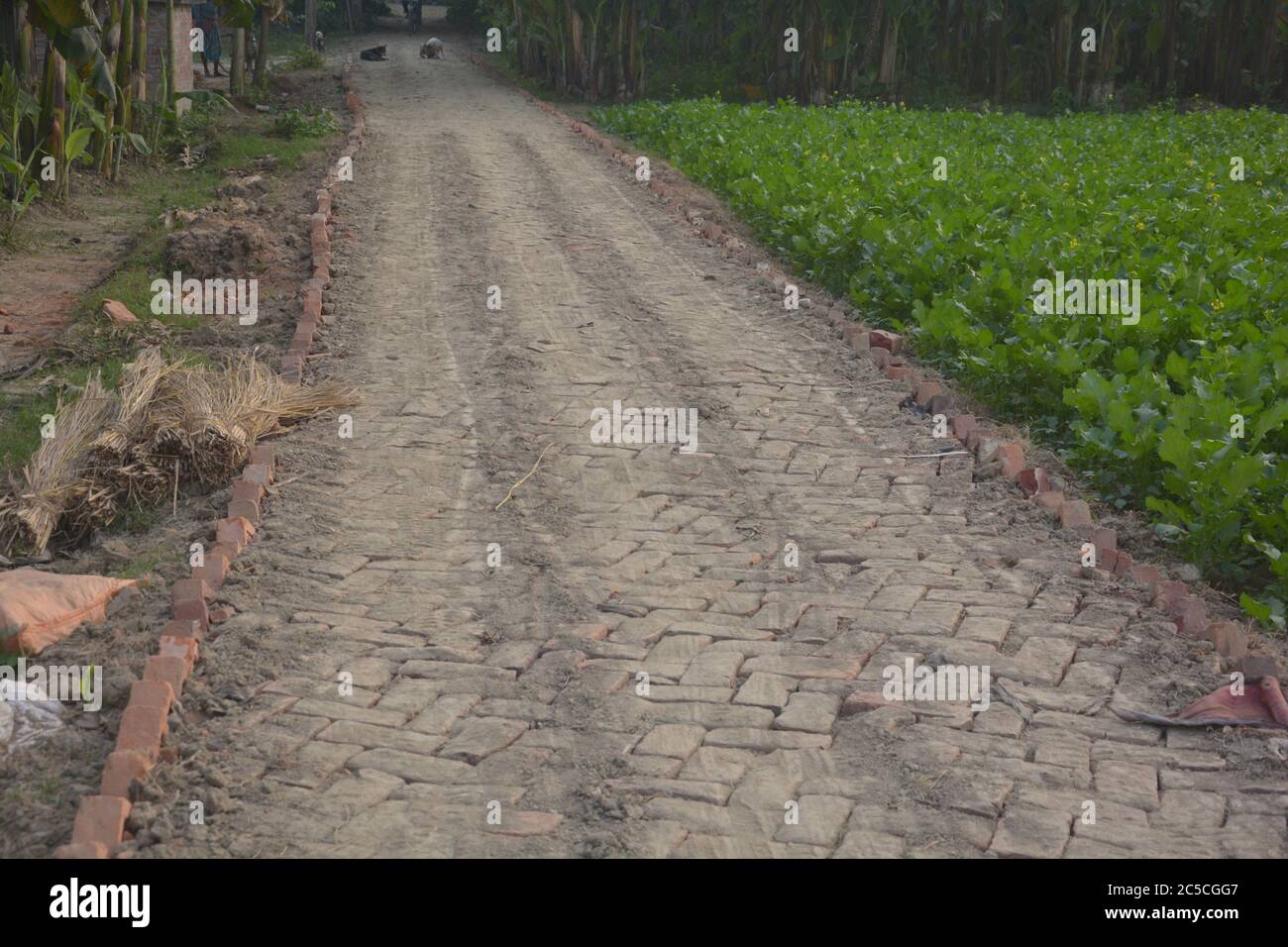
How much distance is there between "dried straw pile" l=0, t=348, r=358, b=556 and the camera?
7.05m

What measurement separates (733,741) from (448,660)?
1.34 m

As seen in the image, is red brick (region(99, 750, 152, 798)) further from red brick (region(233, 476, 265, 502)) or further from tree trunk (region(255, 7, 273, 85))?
tree trunk (region(255, 7, 273, 85))

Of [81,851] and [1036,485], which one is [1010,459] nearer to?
[1036,485]

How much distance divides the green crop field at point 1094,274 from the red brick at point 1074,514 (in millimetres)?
358

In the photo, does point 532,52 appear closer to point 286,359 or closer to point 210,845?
point 286,359

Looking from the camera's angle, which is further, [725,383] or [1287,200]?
[1287,200]

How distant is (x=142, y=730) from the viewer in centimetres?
483

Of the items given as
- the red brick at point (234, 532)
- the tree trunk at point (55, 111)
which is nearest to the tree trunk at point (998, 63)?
the tree trunk at point (55, 111)

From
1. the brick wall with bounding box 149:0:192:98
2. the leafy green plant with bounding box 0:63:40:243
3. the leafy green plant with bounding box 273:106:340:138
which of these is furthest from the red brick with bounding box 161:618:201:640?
the brick wall with bounding box 149:0:192:98

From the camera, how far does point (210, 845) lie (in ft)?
14.1

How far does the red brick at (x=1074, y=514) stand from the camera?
22.7 ft

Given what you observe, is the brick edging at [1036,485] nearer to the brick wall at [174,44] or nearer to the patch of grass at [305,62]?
the brick wall at [174,44]

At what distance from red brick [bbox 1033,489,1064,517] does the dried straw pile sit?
14.9 feet
